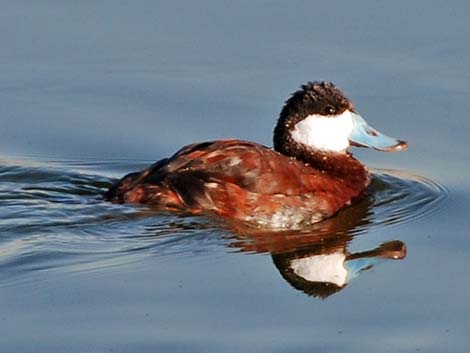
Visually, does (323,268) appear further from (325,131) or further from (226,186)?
(325,131)

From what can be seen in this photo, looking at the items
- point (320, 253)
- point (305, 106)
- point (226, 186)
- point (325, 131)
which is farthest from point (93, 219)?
point (325, 131)

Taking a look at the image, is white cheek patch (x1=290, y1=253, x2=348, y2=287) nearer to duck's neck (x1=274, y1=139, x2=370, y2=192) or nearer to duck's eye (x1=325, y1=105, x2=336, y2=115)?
duck's neck (x1=274, y1=139, x2=370, y2=192)

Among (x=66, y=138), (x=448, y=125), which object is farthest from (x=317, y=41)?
(x=66, y=138)

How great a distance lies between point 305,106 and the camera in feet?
29.6

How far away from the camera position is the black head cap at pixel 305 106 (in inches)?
355

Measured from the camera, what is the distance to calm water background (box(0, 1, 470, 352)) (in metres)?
6.87

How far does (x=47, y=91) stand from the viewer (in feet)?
33.0

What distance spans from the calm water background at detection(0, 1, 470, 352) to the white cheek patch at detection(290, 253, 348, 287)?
0.18 m

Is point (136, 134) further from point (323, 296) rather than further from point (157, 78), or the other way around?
point (323, 296)

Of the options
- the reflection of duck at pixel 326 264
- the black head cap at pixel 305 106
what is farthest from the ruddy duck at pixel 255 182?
the reflection of duck at pixel 326 264

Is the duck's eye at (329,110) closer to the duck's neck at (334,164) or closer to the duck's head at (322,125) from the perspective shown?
the duck's head at (322,125)

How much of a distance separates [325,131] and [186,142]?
3.20ft

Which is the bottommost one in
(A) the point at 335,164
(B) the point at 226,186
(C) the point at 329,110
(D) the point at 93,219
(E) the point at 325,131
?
(D) the point at 93,219

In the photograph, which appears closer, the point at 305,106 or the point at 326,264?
the point at 326,264
